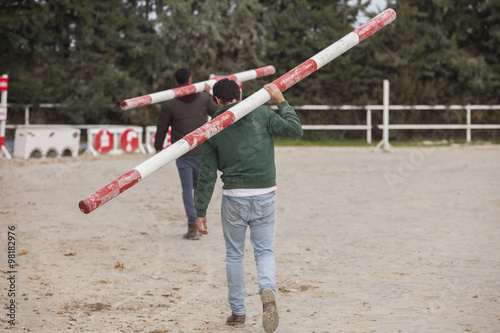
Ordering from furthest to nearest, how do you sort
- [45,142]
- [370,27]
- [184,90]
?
[45,142]
[184,90]
[370,27]

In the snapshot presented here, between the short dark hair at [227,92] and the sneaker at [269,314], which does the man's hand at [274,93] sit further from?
the sneaker at [269,314]

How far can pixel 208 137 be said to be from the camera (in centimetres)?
466

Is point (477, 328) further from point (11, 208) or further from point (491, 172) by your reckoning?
point (491, 172)

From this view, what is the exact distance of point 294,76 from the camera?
5094 mm

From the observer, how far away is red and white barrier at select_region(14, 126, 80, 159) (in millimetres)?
19438

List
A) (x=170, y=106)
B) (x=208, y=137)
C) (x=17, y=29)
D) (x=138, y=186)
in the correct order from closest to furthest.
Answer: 1. (x=208, y=137)
2. (x=170, y=106)
3. (x=138, y=186)
4. (x=17, y=29)

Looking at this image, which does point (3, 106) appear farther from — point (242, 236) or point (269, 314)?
point (269, 314)

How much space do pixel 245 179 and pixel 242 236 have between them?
42 centimetres

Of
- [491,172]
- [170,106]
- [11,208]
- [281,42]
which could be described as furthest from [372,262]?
[281,42]

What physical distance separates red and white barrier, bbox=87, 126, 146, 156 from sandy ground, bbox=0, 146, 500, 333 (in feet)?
21.4

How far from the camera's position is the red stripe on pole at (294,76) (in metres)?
5.04

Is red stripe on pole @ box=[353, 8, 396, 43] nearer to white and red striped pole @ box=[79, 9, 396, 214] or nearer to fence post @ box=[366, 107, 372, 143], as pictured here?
white and red striped pole @ box=[79, 9, 396, 214]

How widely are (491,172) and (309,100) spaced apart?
44.7 feet

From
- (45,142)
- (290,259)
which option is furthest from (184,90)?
(45,142)
